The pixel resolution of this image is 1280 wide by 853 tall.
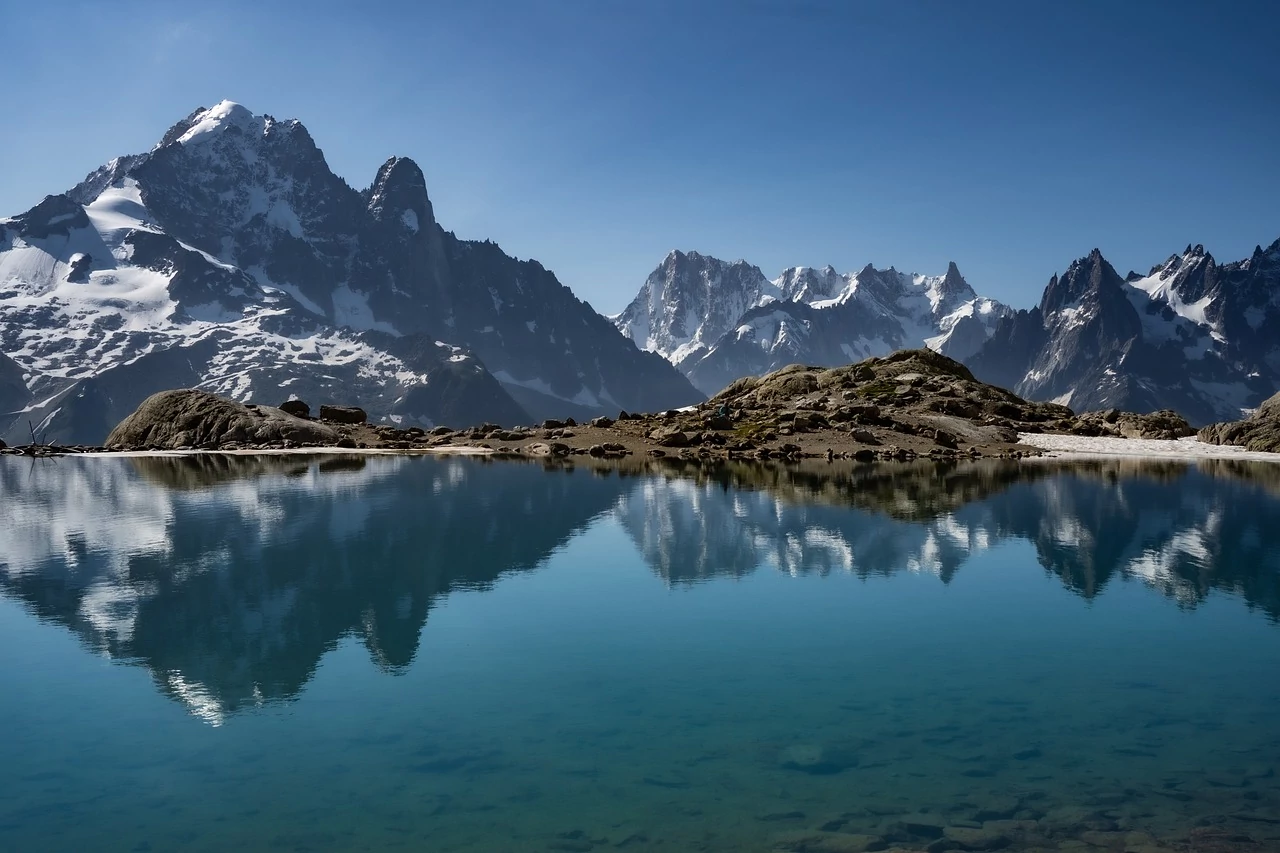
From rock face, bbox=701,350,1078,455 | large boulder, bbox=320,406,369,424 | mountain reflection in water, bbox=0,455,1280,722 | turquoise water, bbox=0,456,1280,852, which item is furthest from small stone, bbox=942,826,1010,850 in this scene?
large boulder, bbox=320,406,369,424

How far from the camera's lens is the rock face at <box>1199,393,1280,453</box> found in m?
111

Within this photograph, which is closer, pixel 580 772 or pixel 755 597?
pixel 580 772

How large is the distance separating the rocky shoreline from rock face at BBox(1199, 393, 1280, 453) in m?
5.03

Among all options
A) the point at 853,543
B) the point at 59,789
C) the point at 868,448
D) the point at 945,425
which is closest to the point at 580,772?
the point at 59,789

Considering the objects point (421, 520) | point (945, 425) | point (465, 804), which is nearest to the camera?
point (465, 804)

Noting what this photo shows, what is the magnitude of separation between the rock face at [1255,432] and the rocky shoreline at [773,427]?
5028 millimetres

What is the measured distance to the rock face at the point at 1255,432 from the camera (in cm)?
11100

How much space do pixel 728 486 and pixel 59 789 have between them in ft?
189

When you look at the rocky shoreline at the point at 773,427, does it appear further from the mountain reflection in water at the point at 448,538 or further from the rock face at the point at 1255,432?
the mountain reflection in water at the point at 448,538

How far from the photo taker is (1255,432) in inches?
4537

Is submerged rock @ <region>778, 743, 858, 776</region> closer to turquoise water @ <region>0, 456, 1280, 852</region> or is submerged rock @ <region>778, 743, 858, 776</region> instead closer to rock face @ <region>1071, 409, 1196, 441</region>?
turquoise water @ <region>0, 456, 1280, 852</region>

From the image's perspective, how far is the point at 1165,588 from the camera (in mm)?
35906

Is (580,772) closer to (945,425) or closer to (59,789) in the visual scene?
(59,789)

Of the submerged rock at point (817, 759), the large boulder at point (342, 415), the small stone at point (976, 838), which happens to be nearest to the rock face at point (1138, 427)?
the large boulder at point (342, 415)
